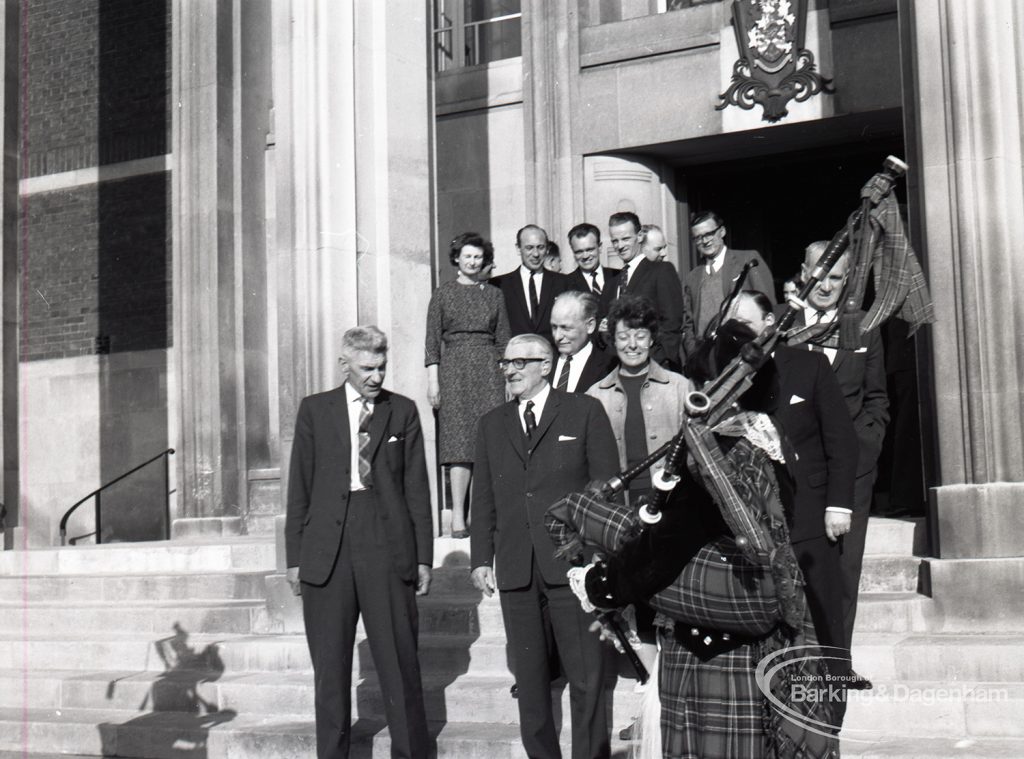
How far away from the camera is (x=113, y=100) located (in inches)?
645

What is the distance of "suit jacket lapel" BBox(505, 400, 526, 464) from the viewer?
6422 millimetres

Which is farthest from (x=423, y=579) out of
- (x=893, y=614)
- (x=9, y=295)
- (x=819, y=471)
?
(x=9, y=295)

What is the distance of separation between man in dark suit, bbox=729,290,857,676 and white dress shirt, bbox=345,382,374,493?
2426mm

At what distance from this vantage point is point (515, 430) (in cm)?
646

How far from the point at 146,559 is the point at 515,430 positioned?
18.0ft

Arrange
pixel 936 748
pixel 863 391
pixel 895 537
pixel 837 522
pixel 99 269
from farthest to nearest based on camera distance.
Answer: pixel 99 269 < pixel 895 537 < pixel 863 391 < pixel 936 748 < pixel 837 522

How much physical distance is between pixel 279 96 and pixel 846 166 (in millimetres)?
5520

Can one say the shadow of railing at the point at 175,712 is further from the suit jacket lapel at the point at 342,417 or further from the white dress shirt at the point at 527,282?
the white dress shirt at the point at 527,282

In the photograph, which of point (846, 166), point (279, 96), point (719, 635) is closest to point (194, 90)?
point (279, 96)

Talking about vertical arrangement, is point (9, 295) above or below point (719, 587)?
above

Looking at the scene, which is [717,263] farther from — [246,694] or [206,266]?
[206,266]

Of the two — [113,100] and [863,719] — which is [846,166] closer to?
[863,719]

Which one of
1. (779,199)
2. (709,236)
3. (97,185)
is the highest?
(97,185)

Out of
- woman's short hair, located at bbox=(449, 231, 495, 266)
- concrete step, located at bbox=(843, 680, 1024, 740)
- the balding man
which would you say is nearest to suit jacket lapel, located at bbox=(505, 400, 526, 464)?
concrete step, located at bbox=(843, 680, 1024, 740)
